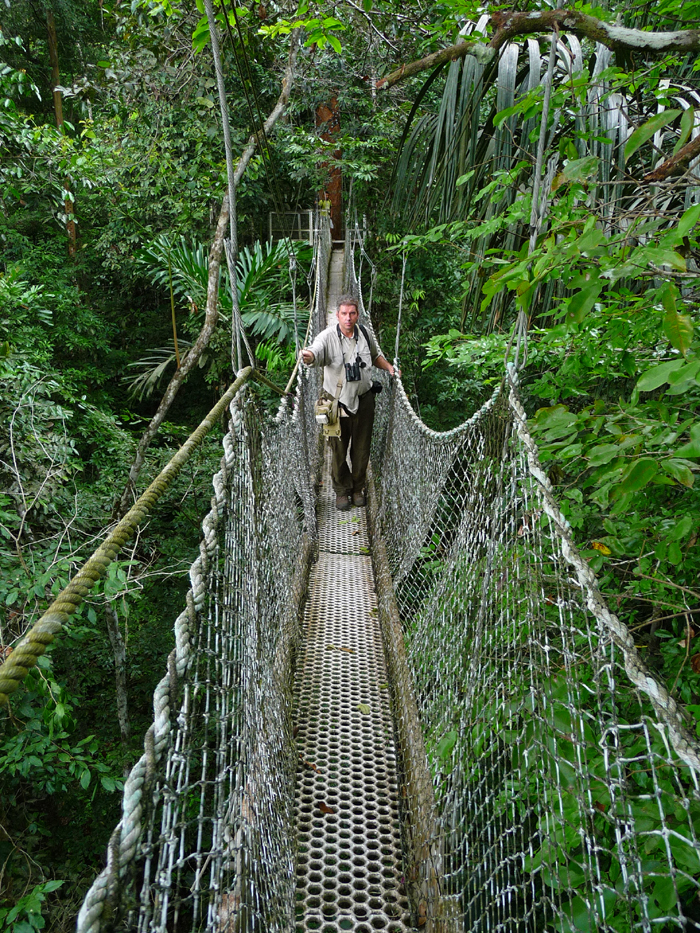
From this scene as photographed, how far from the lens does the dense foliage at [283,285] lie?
1.09m

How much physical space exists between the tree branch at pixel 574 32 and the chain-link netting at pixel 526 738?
0.63 m

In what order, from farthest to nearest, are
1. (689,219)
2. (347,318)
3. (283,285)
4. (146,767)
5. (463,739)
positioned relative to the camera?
(283,285), (347,318), (463,739), (689,219), (146,767)

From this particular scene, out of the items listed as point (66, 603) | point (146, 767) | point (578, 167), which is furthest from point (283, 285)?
point (146, 767)

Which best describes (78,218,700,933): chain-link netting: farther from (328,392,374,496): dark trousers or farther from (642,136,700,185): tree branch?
(328,392,374,496): dark trousers

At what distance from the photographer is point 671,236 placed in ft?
2.53

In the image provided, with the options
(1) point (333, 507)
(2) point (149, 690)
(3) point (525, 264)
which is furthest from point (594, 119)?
(2) point (149, 690)

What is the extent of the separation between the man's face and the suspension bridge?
689 millimetres

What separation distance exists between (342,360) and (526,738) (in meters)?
1.98

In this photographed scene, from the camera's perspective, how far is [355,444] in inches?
116

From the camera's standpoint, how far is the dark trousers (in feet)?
9.43

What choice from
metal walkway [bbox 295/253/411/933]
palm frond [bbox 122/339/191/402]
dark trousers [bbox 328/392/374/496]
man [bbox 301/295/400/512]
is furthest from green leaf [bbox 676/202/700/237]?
palm frond [bbox 122/339/191/402]

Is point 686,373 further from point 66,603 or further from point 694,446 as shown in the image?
point 66,603

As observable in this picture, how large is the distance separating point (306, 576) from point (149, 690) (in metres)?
1.88

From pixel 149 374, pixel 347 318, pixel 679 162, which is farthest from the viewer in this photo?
pixel 149 374
